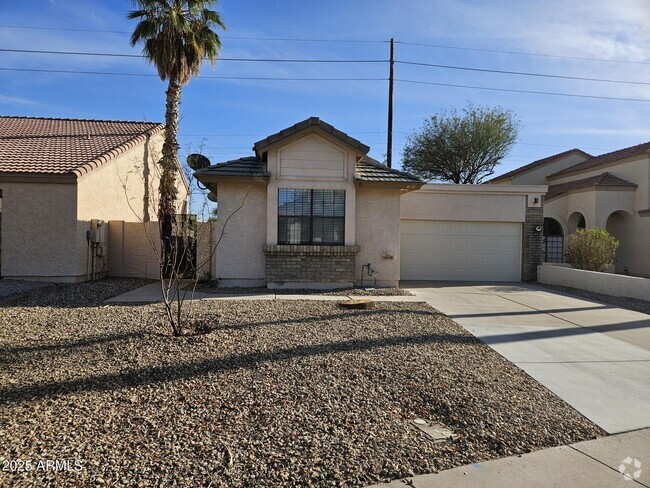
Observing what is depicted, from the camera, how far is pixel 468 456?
3645 mm

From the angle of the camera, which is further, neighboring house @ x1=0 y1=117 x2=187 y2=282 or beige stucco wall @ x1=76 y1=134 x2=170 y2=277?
beige stucco wall @ x1=76 y1=134 x2=170 y2=277

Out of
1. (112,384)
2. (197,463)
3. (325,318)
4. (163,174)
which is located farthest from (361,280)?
(197,463)

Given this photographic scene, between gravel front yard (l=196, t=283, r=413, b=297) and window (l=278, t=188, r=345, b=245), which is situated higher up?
window (l=278, t=188, r=345, b=245)

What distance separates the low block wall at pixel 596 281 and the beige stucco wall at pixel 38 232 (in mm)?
14953

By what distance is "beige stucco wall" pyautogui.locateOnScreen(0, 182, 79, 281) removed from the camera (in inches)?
499

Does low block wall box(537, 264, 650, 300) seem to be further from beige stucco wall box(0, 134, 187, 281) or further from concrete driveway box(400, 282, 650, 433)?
beige stucco wall box(0, 134, 187, 281)

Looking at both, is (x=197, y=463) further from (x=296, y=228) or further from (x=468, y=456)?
(x=296, y=228)

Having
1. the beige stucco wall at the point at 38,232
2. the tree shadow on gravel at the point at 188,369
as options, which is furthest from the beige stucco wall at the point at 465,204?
the beige stucco wall at the point at 38,232

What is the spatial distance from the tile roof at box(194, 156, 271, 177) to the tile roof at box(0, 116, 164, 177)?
3834mm

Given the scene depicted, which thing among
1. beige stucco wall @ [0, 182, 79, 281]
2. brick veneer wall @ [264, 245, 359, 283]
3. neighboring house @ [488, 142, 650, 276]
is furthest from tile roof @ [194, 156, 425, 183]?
neighboring house @ [488, 142, 650, 276]

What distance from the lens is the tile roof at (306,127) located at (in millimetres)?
12242

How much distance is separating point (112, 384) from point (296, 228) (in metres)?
8.25

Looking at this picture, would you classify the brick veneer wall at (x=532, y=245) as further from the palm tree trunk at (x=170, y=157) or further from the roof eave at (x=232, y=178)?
the palm tree trunk at (x=170, y=157)

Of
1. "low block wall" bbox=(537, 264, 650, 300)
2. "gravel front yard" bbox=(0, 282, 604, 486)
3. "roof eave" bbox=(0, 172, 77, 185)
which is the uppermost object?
"roof eave" bbox=(0, 172, 77, 185)
